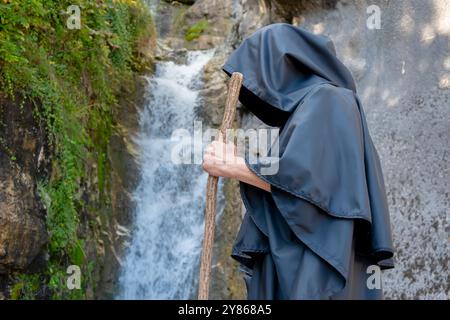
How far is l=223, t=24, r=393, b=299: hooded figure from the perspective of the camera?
82.7 inches

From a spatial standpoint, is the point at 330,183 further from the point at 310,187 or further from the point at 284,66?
the point at 284,66

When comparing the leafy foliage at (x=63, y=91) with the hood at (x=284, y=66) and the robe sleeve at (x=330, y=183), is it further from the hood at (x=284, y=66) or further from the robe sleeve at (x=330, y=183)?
the robe sleeve at (x=330, y=183)

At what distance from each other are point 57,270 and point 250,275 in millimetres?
4549

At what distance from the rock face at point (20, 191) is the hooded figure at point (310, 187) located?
3806 mm

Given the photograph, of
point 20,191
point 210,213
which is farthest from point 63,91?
point 210,213

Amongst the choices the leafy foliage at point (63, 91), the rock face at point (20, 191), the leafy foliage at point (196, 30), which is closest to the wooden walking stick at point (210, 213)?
the leafy foliage at point (63, 91)

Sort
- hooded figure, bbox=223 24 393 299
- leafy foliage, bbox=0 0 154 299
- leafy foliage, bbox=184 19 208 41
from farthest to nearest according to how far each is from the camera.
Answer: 1. leafy foliage, bbox=184 19 208 41
2. leafy foliage, bbox=0 0 154 299
3. hooded figure, bbox=223 24 393 299

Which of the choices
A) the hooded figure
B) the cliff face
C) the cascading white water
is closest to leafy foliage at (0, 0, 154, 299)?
the cascading white water

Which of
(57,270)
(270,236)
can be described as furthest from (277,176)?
(57,270)

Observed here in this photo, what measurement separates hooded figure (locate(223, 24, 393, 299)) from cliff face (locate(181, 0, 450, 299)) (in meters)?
2.49

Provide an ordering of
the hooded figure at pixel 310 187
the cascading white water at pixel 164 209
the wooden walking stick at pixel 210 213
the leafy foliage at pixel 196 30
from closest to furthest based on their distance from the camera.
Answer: the hooded figure at pixel 310 187 → the wooden walking stick at pixel 210 213 → the cascading white water at pixel 164 209 → the leafy foliage at pixel 196 30

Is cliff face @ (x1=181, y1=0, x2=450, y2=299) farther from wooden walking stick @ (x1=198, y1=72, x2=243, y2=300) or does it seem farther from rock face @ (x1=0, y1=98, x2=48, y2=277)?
rock face @ (x1=0, y1=98, x2=48, y2=277)

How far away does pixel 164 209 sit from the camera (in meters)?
9.72

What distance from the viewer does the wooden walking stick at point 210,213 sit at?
2310 mm
